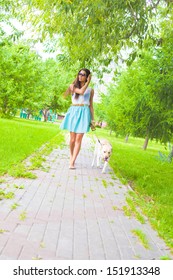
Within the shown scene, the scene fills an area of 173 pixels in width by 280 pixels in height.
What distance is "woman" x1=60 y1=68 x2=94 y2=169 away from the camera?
31.4ft

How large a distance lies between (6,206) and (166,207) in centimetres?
311

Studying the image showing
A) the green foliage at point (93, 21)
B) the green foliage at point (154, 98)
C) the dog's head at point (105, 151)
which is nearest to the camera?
the green foliage at point (93, 21)

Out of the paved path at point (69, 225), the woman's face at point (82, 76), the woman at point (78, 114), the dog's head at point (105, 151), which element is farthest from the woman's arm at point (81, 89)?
the paved path at point (69, 225)

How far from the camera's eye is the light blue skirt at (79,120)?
9719 millimetres

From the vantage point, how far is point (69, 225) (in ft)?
16.1

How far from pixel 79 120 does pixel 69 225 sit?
16.9 feet

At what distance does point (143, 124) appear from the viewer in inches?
831

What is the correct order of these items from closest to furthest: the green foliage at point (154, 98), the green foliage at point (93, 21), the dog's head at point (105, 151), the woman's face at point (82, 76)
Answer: the green foliage at point (93, 21) → the woman's face at point (82, 76) → the dog's head at point (105, 151) → the green foliage at point (154, 98)

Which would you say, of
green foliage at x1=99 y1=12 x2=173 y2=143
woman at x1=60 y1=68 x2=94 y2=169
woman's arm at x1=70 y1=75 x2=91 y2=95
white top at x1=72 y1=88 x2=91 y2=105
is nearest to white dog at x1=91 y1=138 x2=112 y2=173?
woman at x1=60 y1=68 x2=94 y2=169

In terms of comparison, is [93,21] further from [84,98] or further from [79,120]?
[79,120]

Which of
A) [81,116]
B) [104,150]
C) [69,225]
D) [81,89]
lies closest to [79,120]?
[81,116]

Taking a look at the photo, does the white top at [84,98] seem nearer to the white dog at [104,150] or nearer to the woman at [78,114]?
the woman at [78,114]
